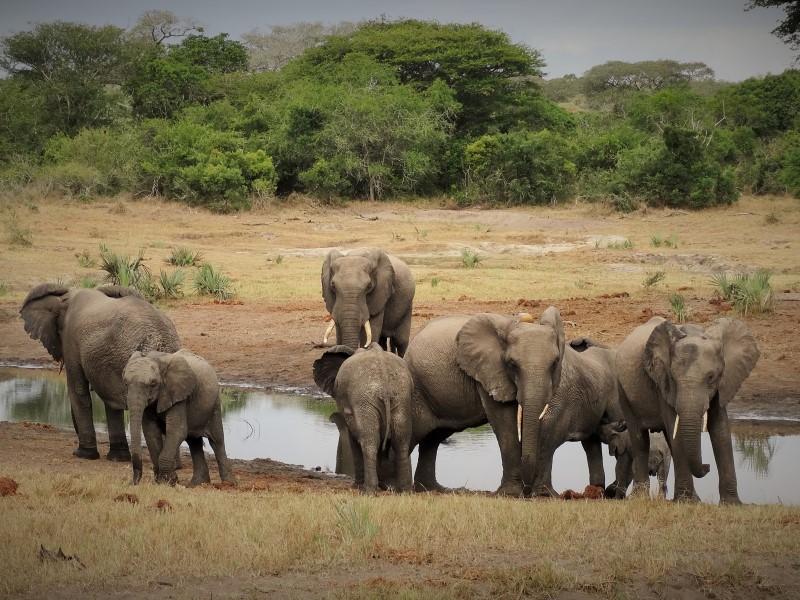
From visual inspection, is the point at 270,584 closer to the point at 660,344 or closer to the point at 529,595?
the point at 529,595

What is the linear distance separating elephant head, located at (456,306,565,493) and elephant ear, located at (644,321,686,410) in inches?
29.2

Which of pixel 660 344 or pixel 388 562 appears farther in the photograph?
pixel 660 344

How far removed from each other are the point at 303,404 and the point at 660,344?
297 inches

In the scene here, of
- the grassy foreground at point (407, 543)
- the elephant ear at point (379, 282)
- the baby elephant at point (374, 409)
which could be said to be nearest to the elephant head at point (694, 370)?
the grassy foreground at point (407, 543)

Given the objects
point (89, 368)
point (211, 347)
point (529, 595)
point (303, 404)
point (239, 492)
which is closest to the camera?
point (529, 595)

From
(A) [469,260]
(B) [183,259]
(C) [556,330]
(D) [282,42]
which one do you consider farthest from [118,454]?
(D) [282,42]

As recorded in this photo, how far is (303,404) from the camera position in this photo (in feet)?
54.6

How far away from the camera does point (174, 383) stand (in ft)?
34.3

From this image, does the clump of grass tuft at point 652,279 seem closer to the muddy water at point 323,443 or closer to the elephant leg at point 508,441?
the muddy water at point 323,443

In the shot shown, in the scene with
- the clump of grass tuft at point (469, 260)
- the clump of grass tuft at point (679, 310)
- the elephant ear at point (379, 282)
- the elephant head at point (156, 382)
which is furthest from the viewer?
the clump of grass tuft at point (469, 260)

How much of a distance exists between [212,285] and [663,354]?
50.1ft

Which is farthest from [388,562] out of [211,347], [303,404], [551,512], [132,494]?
[211,347]

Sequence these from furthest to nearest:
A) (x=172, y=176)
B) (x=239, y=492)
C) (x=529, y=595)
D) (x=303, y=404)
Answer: (x=172, y=176) < (x=303, y=404) < (x=239, y=492) < (x=529, y=595)

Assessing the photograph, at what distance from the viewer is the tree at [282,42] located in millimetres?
79062
